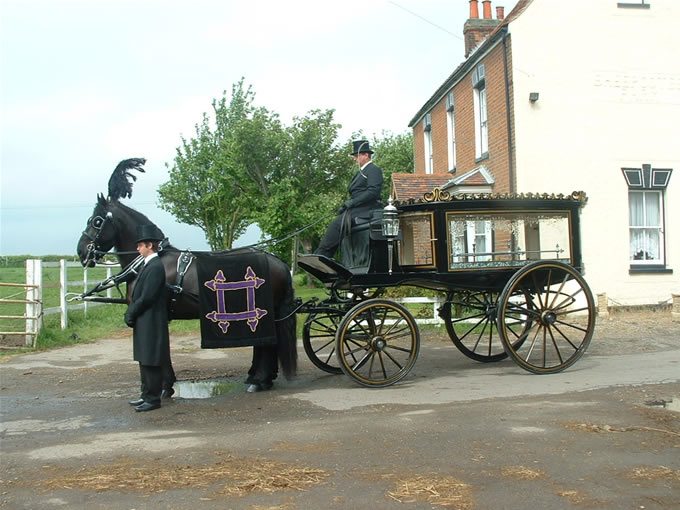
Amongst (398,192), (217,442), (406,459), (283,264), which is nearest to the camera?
(406,459)

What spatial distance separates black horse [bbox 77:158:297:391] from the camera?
796 cm

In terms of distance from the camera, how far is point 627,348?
10984mm

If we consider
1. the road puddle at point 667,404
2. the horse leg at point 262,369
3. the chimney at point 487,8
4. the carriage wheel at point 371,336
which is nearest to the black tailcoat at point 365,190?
the carriage wheel at point 371,336

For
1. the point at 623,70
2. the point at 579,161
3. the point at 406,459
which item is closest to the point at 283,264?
the point at 406,459

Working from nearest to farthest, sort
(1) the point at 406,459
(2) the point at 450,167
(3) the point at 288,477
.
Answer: (3) the point at 288,477
(1) the point at 406,459
(2) the point at 450,167

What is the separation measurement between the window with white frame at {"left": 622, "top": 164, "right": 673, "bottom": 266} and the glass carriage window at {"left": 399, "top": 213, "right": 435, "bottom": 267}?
896cm

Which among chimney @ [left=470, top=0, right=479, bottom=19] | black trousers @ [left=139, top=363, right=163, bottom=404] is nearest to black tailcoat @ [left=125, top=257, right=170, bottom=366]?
black trousers @ [left=139, top=363, right=163, bottom=404]

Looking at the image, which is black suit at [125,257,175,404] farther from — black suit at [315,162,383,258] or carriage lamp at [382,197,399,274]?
carriage lamp at [382,197,399,274]

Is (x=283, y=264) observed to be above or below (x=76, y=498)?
above

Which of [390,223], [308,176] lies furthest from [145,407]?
[308,176]

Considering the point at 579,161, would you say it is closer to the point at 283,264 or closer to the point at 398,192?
the point at 398,192

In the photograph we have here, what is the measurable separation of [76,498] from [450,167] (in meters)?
16.9

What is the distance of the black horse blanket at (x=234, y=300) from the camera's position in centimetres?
751

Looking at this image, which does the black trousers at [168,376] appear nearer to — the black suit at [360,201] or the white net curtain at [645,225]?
the black suit at [360,201]
